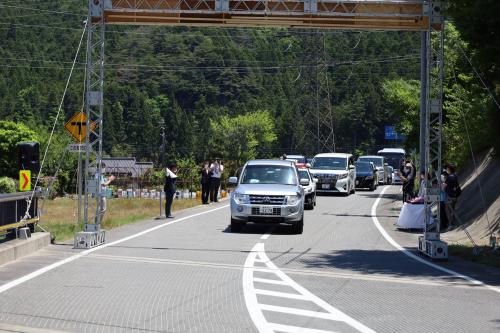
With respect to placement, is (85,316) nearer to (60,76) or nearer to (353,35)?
(60,76)

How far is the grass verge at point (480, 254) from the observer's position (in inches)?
583

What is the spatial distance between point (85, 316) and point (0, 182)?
78.8ft

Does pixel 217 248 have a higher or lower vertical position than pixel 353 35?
lower

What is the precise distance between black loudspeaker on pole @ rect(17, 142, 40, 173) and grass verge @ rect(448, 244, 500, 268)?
9.76 meters

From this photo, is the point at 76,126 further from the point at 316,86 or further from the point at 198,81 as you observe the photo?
the point at 198,81

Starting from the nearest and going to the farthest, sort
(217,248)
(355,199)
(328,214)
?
(217,248) → (328,214) → (355,199)

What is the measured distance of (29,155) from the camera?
18.0m

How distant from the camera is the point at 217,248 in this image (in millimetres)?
16500

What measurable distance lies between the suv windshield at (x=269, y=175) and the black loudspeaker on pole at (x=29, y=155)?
5729 mm

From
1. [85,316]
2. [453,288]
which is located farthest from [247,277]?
[85,316]

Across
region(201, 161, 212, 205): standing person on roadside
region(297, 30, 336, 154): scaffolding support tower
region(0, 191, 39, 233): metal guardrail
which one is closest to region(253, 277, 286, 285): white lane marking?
region(0, 191, 39, 233): metal guardrail

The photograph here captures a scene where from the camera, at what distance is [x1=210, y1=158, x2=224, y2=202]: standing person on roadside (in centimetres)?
3209

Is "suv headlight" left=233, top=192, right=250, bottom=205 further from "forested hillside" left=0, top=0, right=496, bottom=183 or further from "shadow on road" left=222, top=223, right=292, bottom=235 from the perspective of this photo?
"forested hillside" left=0, top=0, right=496, bottom=183

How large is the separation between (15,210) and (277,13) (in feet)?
24.5
